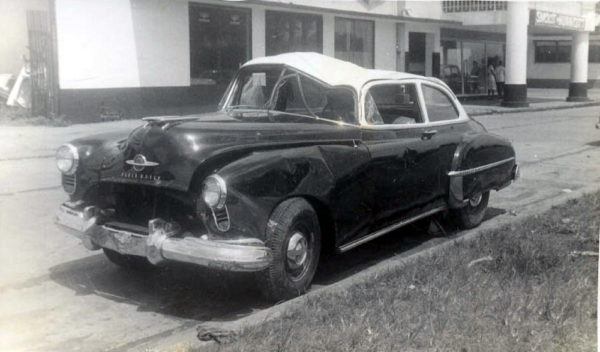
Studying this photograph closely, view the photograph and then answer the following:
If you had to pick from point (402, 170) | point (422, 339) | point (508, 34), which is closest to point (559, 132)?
point (508, 34)

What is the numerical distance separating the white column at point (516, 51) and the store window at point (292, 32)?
6289 millimetres

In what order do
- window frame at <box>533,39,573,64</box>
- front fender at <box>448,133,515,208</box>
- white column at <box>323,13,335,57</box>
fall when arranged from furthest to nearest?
window frame at <box>533,39,573,64</box>
white column at <box>323,13,335,57</box>
front fender at <box>448,133,515,208</box>

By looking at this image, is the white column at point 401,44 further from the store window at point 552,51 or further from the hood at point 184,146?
the hood at point 184,146

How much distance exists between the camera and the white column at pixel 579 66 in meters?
26.9

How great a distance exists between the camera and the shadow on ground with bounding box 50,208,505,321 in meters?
4.00

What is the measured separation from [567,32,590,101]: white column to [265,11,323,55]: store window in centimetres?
1210

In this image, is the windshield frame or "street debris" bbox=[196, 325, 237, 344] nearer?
"street debris" bbox=[196, 325, 237, 344]

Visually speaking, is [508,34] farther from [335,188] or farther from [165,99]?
[335,188]

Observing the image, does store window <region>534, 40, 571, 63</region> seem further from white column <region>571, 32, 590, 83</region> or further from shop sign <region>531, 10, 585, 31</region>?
shop sign <region>531, 10, 585, 31</region>

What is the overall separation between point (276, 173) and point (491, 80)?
2751 cm

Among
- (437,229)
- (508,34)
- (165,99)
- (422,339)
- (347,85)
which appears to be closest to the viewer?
(422,339)

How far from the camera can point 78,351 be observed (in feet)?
11.1

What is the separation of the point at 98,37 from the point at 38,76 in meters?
2.90

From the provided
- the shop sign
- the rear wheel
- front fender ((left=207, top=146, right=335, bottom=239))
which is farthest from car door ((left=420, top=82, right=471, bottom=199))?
the shop sign
